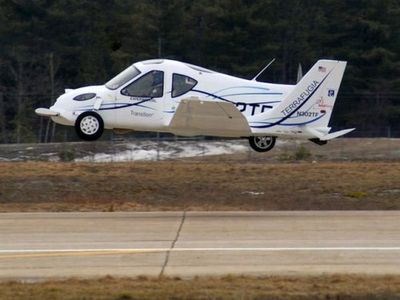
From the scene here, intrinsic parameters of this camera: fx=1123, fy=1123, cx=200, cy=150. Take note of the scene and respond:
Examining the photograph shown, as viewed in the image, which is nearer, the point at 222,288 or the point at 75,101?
the point at 222,288

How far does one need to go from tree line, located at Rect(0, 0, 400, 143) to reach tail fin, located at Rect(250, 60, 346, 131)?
29313mm

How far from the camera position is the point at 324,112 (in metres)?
26.5

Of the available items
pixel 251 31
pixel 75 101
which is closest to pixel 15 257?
pixel 75 101

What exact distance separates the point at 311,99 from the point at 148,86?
382 centimetres

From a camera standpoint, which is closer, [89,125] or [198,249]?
[198,249]

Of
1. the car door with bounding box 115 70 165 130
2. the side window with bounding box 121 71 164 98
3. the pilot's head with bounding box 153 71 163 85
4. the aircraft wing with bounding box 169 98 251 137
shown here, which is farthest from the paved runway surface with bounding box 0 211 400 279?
the pilot's head with bounding box 153 71 163 85

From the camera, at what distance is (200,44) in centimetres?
5934

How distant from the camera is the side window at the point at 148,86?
84.9ft

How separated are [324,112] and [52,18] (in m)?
36.6

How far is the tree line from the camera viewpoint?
5694 centimetres

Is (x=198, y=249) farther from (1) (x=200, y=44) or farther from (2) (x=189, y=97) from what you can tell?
(1) (x=200, y=44)

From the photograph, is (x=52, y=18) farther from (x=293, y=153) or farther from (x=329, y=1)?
(x=293, y=153)

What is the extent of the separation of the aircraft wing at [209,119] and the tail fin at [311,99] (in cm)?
77

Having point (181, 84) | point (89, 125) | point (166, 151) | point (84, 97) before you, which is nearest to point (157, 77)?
point (181, 84)
